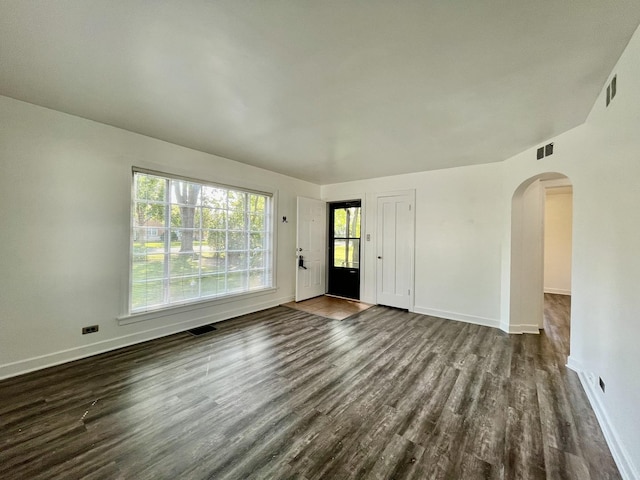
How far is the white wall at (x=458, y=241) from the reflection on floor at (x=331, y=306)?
44.6 inches

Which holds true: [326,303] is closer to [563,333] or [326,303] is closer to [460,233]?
[460,233]

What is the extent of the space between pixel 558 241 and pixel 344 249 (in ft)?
17.6

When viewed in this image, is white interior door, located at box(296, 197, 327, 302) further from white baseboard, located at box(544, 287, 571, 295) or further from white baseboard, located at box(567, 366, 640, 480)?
white baseboard, located at box(544, 287, 571, 295)

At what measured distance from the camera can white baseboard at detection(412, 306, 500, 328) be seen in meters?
3.86

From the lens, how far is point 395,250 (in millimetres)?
4824

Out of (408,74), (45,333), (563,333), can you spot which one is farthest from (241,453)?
(563,333)

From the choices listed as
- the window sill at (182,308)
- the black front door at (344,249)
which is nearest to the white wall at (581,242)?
the black front door at (344,249)

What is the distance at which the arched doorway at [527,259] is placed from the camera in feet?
11.8

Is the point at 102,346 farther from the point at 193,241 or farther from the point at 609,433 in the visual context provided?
the point at 609,433

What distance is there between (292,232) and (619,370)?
4.43 meters

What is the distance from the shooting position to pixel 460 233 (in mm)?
4141

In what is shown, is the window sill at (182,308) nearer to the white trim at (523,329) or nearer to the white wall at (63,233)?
the white wall at (63,233)

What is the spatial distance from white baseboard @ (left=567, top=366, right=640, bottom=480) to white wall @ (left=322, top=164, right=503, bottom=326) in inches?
62.1

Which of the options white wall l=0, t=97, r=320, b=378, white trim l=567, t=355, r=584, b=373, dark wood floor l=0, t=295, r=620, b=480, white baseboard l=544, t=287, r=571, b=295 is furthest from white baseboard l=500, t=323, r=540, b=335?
white wall l=0, t=97, r=320, b=378
